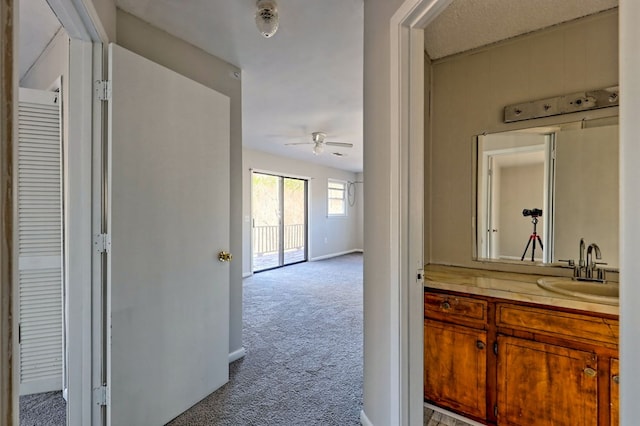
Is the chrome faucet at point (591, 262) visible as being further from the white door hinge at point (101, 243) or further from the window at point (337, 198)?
the window at point (337, 198)

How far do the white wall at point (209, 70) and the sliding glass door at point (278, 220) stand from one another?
3332mm

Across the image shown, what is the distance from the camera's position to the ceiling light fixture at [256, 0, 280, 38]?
1591 mm

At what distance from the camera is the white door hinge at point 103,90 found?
5.10 feet

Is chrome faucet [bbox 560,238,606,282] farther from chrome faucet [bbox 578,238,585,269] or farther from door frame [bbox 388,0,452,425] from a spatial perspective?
door frame [bbox 388,0,452,425]

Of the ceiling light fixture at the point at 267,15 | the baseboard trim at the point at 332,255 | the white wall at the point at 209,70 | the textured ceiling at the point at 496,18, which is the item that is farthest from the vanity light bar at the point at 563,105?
the baseboard trim at the point at 332,255

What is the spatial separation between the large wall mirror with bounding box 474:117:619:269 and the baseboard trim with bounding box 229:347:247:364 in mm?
1984

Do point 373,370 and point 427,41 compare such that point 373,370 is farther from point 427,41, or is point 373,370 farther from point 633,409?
point 427,41

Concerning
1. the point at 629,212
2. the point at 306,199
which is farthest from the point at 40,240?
the point at 306,199

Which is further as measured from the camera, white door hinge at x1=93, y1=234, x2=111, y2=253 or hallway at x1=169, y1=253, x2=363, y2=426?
hallway at x1=169, y1=253, x2=363, y2=426

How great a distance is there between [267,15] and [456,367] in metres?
2.20

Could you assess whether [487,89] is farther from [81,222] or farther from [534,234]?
[81,222]

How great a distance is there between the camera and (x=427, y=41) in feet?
6.86

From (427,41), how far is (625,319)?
211cm

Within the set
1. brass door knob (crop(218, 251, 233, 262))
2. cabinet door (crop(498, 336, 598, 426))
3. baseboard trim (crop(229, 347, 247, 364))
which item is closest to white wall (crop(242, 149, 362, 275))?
baseboard trim (crop(229, 347, 247, 364))
